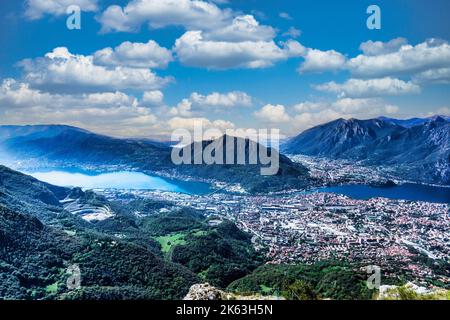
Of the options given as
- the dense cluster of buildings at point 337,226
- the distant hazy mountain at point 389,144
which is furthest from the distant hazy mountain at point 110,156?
the distant hazy mountain at point 389,144

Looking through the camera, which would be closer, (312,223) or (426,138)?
(312,223)

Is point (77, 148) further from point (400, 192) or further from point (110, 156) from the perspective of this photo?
point (400, 192)

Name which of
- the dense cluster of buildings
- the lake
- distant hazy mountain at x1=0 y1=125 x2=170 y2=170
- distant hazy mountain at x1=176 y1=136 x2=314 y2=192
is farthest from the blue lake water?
distant hazy mountain at x1=0 y1=125 x2=170 y2=170

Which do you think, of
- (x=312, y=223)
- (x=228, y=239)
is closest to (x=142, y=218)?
(x=228, y=239)
